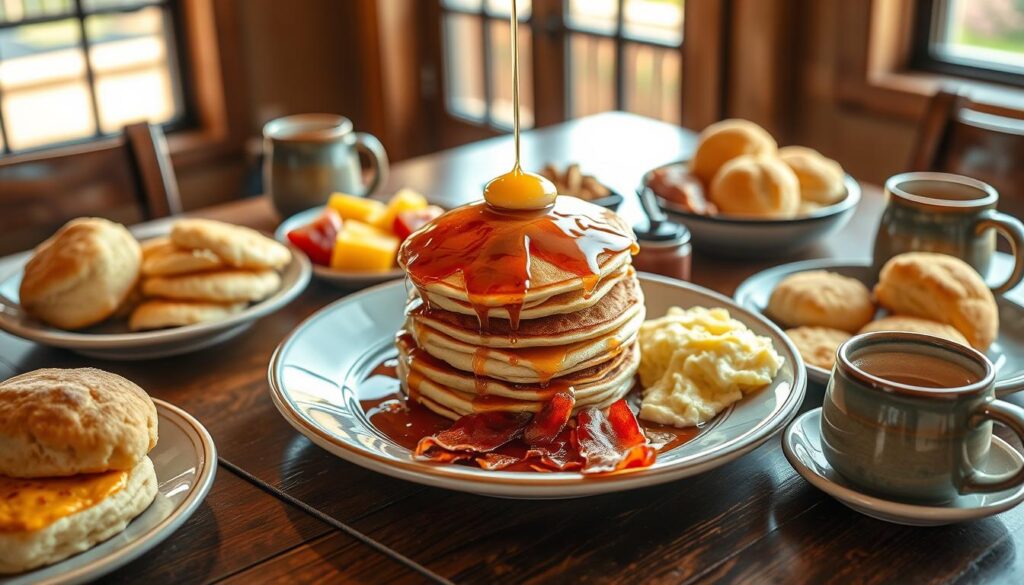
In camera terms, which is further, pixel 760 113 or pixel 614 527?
pixel 760 113

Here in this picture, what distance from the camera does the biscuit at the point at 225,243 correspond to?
3.98 ft

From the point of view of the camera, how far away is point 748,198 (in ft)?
4.74

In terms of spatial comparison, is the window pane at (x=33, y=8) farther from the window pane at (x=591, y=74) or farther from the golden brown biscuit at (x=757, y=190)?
the golden brown biscuit at (x=757, y=190)

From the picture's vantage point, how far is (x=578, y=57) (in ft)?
10.9

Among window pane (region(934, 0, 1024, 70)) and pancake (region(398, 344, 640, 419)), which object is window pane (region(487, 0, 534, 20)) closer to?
window pane (region(934, 0, 1024, 70))

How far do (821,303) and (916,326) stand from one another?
0.37ft

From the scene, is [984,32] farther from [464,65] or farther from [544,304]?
[544,304]

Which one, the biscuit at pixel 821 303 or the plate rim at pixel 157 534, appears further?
the biscuit at pixel 821 303

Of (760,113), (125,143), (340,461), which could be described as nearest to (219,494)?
(340,461)

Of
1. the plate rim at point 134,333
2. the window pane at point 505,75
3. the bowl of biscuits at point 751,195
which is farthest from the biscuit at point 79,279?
the window pane at point 505,75

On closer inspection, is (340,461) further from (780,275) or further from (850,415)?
(780,275)

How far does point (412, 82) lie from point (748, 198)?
8.81ft

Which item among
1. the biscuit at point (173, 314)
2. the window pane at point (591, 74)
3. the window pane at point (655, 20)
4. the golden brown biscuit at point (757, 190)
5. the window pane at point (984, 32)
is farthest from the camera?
the window pane at point (591, 74)

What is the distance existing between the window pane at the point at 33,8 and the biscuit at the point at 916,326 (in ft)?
9.51
